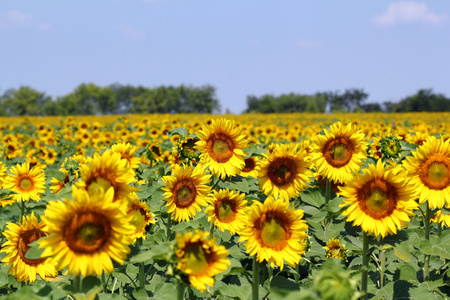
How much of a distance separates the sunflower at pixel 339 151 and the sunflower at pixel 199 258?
1875 millimetres

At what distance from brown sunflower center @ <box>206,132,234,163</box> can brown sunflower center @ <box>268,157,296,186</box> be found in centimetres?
42

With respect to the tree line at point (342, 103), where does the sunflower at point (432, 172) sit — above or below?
below

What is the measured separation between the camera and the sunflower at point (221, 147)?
12.3 feet

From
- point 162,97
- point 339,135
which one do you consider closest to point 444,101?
point 162,97

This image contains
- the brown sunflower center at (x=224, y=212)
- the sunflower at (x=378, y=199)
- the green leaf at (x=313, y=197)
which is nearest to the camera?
the sunflower at (x=378, y=199)

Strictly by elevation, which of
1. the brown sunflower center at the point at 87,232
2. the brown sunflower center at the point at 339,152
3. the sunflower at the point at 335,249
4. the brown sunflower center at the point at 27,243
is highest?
the brown sunflower center at the point at 339,152

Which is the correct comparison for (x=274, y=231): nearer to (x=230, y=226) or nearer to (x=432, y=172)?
(x=230, y=226)

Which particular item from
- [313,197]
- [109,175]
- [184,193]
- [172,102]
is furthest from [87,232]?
[172,102]

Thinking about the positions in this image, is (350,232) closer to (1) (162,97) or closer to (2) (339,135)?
(2) (339,135)

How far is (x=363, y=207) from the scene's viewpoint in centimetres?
275

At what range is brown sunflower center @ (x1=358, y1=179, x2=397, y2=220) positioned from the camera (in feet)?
8.91

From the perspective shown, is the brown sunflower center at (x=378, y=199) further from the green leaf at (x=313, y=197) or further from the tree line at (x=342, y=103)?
the tree line at (x=342, y=103)

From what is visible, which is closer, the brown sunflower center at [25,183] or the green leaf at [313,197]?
the green leaf at [313,197]

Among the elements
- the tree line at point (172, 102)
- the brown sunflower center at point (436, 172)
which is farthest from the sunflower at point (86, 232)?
the tree line at point (172, 102)
